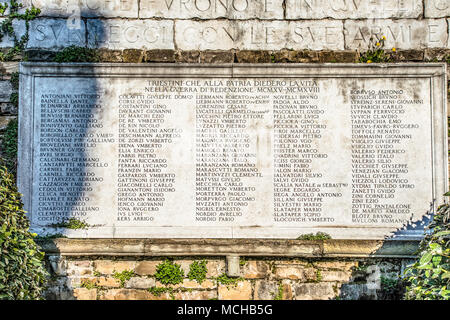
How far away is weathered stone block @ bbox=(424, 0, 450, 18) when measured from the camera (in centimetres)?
615

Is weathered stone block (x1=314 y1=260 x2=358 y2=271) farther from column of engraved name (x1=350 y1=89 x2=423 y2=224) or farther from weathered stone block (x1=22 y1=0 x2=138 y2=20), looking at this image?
weathered stone block (x1=22 y1=0 x2=138 y2=20)

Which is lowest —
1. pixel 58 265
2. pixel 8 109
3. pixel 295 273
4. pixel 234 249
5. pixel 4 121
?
pixel 295 273

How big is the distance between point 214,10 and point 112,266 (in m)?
3.40

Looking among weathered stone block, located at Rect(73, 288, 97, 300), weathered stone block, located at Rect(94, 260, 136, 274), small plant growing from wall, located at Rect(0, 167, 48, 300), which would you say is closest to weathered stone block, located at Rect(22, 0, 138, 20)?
small plant growing from wall, located at Rect(0, 167, 48, 300)

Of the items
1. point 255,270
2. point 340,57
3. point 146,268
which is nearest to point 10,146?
point 146,268

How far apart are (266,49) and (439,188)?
2708 millimetres

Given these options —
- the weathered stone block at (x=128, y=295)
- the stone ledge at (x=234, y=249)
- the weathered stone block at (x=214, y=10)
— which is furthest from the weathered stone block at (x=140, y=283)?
the weathered stone block at (x=214, y=10)

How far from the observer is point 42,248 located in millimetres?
5730

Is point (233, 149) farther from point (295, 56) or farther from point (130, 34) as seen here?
point (130, 34)

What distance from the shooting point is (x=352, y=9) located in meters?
6.18

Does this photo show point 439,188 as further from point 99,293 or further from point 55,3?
point 55,3

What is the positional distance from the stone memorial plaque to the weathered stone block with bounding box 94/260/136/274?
32 centimetres
